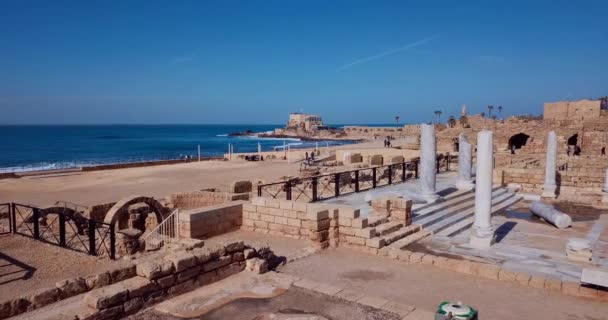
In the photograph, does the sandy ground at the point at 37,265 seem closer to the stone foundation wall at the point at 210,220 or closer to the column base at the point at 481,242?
the stone foundation wall at the point at 210,220

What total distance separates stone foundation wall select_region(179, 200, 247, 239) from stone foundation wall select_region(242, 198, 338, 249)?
10.4 inches

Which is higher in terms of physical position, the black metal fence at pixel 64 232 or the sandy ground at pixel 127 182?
the black metal fence at pixel 64 232

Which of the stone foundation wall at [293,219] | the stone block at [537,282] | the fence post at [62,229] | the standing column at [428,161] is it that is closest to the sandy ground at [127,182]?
the fence post at [62,229]

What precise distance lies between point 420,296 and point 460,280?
48.7 inches

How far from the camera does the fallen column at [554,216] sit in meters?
12.4

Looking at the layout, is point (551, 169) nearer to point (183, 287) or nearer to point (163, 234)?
point (163, 234)

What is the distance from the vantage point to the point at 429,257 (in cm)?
904

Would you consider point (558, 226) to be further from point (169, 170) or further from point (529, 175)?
point (169, 170)

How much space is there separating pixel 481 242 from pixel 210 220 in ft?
22.2

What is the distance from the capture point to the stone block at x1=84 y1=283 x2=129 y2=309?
554 centimetres

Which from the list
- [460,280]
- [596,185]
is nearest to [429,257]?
[460,280]

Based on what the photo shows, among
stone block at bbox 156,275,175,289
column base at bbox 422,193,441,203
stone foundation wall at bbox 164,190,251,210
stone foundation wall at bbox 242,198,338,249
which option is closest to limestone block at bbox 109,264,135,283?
stone block at bbox 156,275,175,289

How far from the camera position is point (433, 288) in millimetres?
7652

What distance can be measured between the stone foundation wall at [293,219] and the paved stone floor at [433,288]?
0.76 meters
